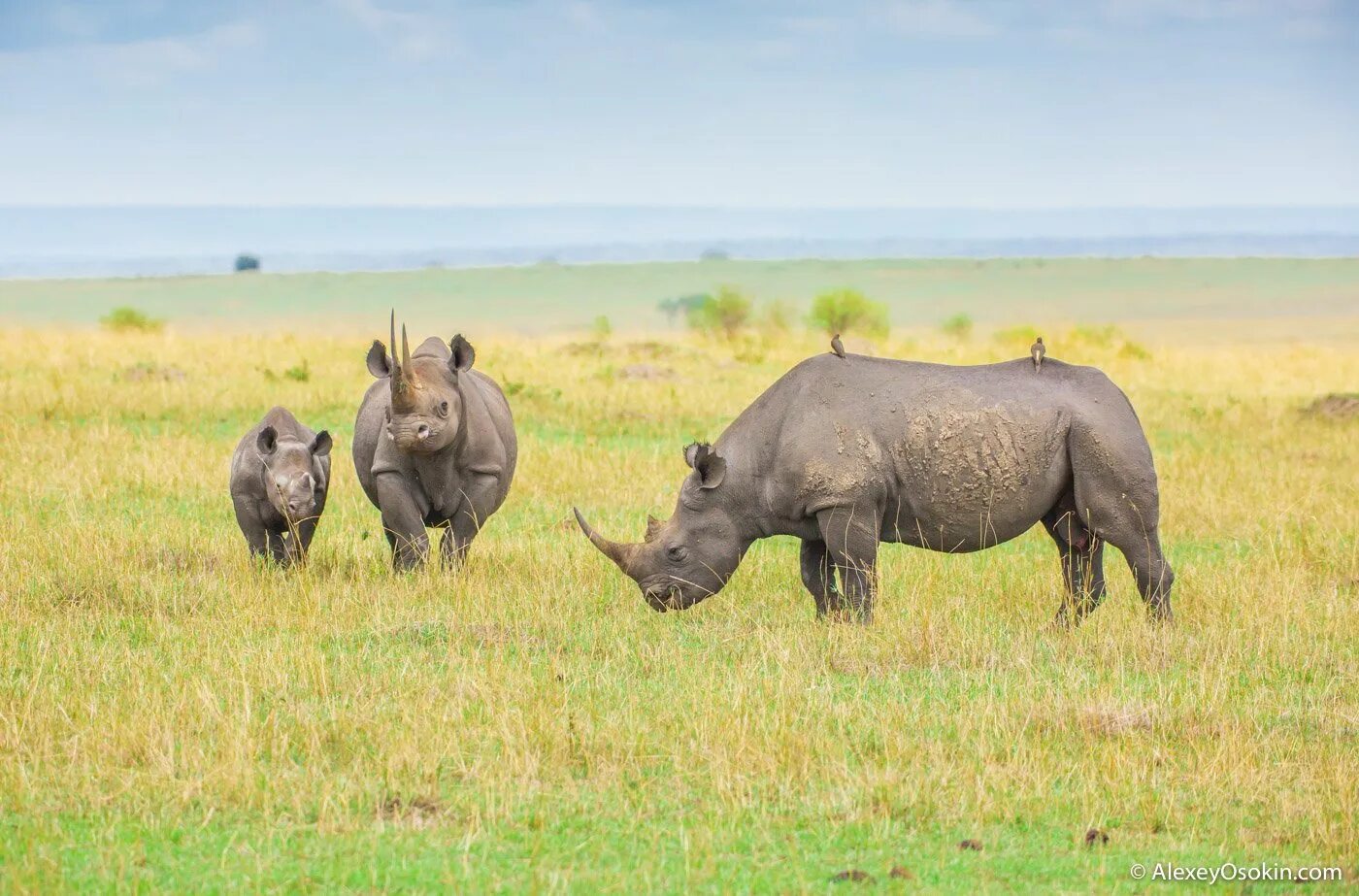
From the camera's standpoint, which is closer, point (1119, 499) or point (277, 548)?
point (1119, 499)

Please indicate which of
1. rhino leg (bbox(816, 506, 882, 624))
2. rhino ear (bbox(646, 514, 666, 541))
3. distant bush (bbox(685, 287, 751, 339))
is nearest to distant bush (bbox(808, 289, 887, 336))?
distant bush (bbox(685, 287, 751, 339))

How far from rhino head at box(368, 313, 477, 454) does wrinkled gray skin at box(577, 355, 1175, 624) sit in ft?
3.90

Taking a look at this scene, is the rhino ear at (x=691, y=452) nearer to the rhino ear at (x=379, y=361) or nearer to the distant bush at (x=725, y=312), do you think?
the rhino ear at (x=379, y=361)

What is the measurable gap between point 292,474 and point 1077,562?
4891mm

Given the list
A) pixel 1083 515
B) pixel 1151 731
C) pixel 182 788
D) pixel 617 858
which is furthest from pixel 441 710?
pixel 1083 515

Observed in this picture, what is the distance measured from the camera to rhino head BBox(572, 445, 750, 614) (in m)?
10.0

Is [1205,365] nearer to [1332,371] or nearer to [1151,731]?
[1332,371]

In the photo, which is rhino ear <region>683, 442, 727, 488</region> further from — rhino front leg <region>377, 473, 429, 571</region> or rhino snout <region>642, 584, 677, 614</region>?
rhino front leg <region>377, 473, 429, 571</region>

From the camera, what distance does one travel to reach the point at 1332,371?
33.7 m

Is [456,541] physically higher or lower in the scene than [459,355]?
lower

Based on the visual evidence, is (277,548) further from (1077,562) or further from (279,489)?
(1077,562)

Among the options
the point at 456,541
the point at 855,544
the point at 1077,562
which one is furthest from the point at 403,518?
the point at 1077,562

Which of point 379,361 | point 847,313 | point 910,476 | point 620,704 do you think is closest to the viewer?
point 620,704

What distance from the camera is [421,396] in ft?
34.2
